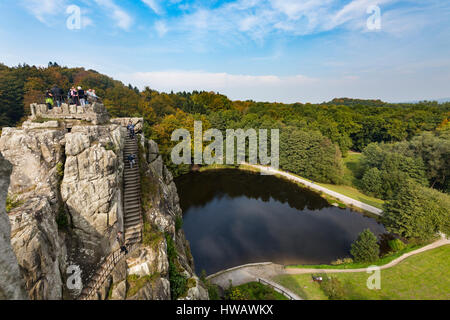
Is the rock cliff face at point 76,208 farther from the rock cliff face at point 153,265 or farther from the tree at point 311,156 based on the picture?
the tree at point 311,156

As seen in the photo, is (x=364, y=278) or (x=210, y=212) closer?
(x=364, y=278)

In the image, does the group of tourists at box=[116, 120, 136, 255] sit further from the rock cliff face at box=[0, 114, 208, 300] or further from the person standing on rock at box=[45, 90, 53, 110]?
the person standing on rock at box=[45, 90, 53, 110]

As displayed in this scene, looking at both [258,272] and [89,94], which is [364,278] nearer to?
[258,272]

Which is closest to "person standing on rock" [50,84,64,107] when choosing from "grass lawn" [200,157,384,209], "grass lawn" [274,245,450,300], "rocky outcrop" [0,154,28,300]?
"rocky outcrop" [0,154,28,300]

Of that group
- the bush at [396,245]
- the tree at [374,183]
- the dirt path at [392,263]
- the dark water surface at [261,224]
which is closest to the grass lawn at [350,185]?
the tree at [374,183]

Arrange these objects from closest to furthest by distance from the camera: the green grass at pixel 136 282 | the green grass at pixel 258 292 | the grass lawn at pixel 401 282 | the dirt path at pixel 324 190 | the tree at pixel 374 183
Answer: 1. the green grass at pixel 136 282
2. the green grass at pixel 258 292
3. the grass lawn at pixel 401 282
4. the dirt path at pixel 324 190
5. the tree at pixel 374 183
